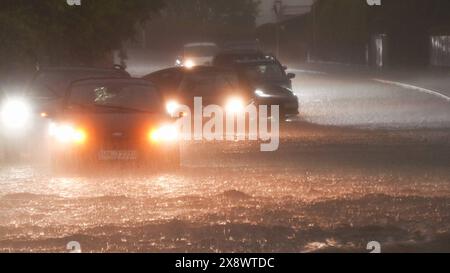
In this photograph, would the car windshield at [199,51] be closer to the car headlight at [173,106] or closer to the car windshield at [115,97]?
the car headlight at [173,106]

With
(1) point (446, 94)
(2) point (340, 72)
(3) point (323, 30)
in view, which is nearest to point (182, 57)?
(2) point (340, 72)

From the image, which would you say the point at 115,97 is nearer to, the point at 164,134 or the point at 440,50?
the point at 164,134

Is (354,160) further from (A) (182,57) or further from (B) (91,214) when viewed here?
(A) (182,57)

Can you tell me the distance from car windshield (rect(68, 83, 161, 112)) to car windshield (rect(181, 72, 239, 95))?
729 cm

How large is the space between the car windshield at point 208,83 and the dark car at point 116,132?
7704 millimetres

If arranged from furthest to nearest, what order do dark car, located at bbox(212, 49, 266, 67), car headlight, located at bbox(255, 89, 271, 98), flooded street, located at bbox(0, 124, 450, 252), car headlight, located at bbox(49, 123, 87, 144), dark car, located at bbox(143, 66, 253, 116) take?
dark car, located at bbox(212, 49, 266, 67)
car headlight, located at bbox(255, 89, 271, 98)
dark car, located at bbox(143, 66, 253, 116)
car headlight, located at bbox(49, 123, 87, 144)
flooded street, located at bbox(0, 124, 450, 252)

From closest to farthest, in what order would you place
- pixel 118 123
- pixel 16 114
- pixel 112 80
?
pixel 118 123 < pixel 112 80 < pixel 16 114

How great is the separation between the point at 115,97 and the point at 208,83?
7.71m

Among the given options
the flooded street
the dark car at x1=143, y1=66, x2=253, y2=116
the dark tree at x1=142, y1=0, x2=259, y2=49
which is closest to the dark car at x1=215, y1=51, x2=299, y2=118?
the dark car at x1=143, y1=66, x2=253, y2=116

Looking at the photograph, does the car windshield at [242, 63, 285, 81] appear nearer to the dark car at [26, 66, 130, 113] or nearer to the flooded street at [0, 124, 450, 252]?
the dark car at [26, 66, 130, 113]

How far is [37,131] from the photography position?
21.7m

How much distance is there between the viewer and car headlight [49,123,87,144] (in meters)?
18.9

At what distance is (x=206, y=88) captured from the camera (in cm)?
2794

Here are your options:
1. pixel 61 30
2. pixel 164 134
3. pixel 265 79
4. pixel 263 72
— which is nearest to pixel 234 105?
pixel 265 79
